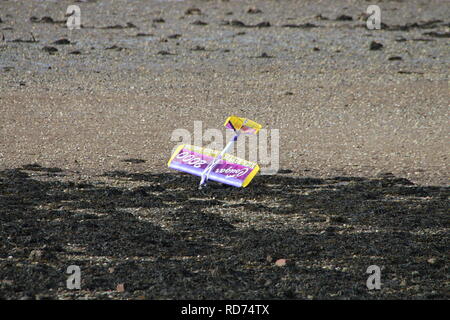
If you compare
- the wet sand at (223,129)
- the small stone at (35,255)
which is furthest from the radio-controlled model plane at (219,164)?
the small stone at (35,255)

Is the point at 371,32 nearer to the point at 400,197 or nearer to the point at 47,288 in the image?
the point at 400,197

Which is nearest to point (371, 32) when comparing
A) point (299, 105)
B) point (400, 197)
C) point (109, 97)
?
point (299, 105)

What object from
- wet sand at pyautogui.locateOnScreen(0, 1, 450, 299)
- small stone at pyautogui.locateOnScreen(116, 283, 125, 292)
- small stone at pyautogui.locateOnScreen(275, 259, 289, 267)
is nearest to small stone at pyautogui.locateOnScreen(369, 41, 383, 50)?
wet sand at pyautogui.locateOnScreen(0, 1, 450, 299)

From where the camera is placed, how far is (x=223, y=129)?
2025cm

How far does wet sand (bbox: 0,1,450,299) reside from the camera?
11602 mm

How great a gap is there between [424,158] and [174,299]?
31.1 ft

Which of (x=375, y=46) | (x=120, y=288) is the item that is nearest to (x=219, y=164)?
(x=120, y=288)

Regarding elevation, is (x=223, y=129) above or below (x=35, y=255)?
above

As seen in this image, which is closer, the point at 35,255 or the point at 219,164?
the point at 35,255

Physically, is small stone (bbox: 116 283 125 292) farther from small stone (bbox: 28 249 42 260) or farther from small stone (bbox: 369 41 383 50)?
small stone (bbox: 369 41 383 50)

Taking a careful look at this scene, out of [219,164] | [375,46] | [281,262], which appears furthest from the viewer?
[375,46]

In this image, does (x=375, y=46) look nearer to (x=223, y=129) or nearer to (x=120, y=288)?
(x=223, y=129)

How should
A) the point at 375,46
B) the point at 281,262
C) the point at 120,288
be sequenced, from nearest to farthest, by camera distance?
the point at 120,288, the point at 281,262, the point at 375,46

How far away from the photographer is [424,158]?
58.7ft
